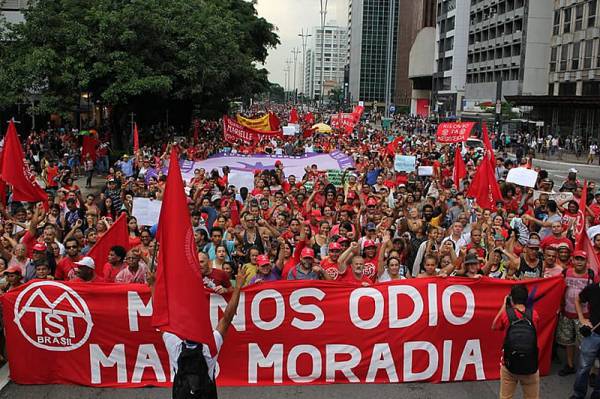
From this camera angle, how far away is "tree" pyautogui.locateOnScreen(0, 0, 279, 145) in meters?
25.8

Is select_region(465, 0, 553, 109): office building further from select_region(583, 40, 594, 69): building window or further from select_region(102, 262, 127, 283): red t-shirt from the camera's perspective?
select_region(102, 262, 127, 283): red t-shirt

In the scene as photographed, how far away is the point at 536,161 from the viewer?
131ft

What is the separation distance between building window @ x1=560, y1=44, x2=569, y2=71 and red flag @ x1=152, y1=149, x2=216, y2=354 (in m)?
56.3

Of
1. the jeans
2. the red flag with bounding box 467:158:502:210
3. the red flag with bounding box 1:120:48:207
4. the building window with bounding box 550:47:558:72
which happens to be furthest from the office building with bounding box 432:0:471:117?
the jeans

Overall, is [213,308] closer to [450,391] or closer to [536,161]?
[450,391]

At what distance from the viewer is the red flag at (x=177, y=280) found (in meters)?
4.66

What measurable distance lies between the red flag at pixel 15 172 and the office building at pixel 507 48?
55.8 m

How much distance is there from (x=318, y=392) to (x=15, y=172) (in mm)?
6811

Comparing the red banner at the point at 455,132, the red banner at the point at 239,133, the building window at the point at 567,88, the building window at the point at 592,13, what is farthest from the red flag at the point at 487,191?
the building window at the point at 567,88

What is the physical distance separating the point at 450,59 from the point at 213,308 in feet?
280

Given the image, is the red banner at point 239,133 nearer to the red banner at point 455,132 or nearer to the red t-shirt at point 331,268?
the red banner at point 455,132

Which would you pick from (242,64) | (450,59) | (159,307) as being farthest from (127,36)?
(450,59)

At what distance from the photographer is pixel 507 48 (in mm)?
69750

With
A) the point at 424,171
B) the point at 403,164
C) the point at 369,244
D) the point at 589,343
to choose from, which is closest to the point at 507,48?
the point at 424,171
